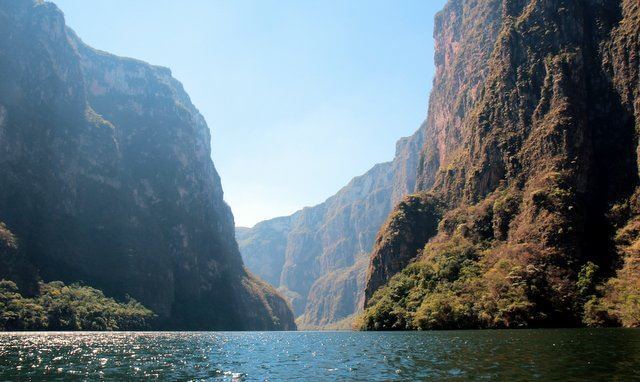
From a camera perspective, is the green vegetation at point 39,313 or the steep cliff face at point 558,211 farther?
the green vegetation at point 39,313

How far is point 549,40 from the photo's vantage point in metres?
197

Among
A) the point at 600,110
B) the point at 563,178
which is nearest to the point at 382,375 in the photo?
the point at 563,178

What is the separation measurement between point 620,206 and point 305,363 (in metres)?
125

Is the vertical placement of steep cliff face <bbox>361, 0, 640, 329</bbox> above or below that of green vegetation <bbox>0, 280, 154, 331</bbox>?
above

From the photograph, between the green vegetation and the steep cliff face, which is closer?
the steep cliff face

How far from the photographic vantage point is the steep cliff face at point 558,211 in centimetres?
12319

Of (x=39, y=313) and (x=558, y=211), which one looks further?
(x=39, y=313)

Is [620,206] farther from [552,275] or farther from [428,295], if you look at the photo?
[428,295]

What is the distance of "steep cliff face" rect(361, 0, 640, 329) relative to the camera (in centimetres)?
12319

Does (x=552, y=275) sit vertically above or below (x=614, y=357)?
above

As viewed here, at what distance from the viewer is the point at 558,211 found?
147m

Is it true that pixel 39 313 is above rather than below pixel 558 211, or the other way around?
below

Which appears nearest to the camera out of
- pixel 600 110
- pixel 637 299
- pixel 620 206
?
pixel 637 299

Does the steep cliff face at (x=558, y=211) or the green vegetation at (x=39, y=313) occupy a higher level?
the steep cliff face at (x=558, y=211)
